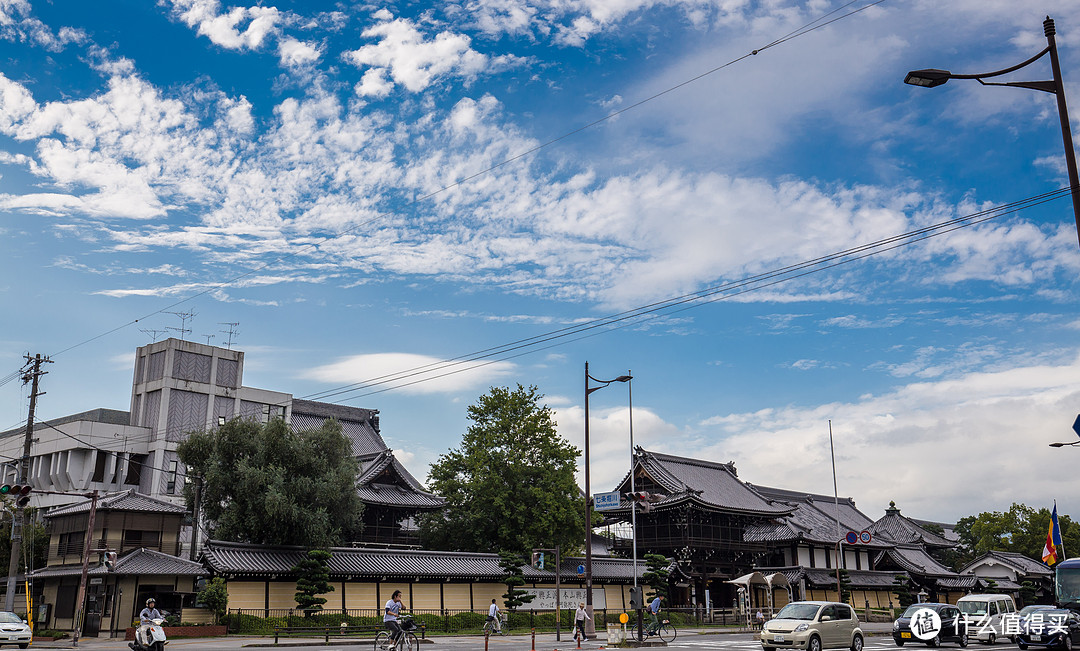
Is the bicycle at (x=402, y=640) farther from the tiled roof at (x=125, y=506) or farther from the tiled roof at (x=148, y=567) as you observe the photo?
the tiled roof at (x=125, y=506)

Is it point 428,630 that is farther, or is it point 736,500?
point 736,500

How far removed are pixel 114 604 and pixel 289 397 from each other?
47190 mm

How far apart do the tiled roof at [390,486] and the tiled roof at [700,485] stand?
16026 mm

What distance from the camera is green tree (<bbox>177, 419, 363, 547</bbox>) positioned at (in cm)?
4181

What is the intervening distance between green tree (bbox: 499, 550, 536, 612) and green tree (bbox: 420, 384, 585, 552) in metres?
2.29

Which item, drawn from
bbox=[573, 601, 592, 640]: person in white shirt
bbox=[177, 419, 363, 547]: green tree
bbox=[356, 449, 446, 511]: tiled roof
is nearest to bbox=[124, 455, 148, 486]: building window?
bbox=[356, 449, 446, 511]: tiled roof

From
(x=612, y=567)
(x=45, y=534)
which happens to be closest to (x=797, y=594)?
(x=612, y=567)

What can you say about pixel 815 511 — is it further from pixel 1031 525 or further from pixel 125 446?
pixel 125 446

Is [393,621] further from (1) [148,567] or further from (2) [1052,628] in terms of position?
(1) [148,567]

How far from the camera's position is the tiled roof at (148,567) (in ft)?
124

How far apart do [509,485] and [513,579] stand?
5717 mm

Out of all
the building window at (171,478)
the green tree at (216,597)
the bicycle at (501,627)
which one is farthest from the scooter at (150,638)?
the building window at (171,478)

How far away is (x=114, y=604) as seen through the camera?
1511 inches

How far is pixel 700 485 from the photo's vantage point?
64.9 metres
